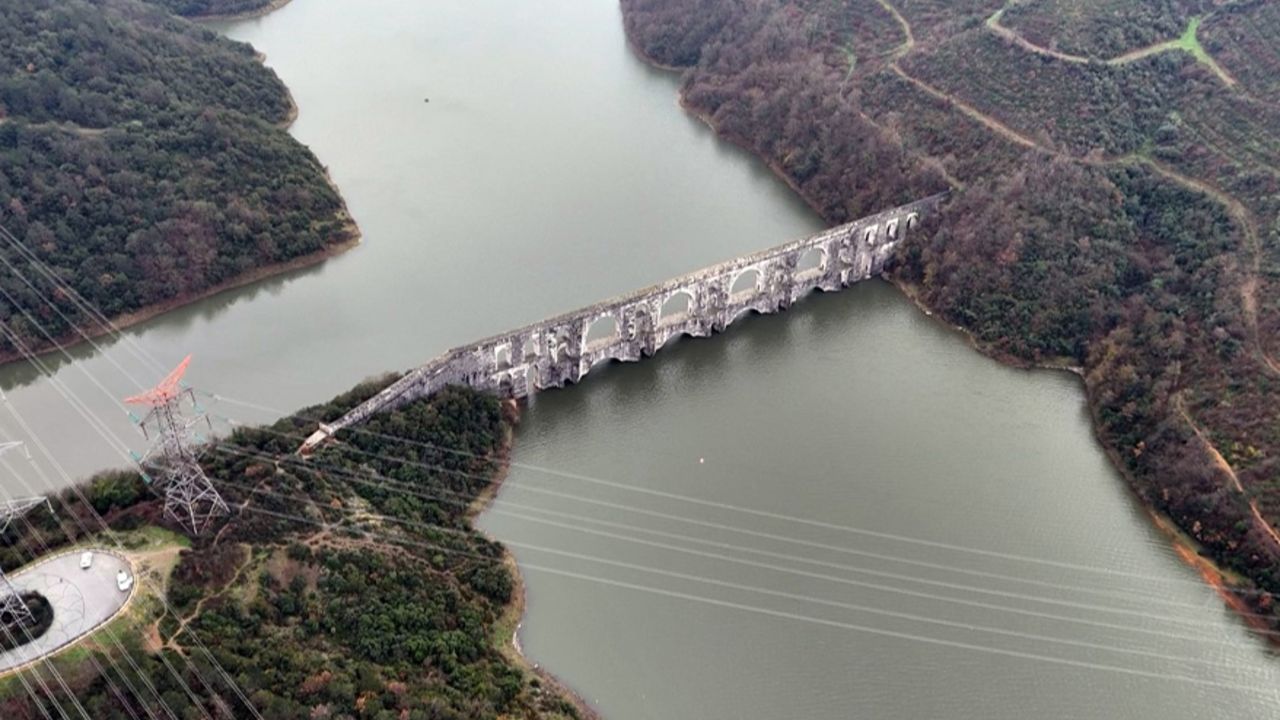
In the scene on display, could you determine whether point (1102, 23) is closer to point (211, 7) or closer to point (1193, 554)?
point (1193, 554)

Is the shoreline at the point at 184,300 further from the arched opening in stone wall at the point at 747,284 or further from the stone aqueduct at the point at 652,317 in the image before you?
the arched opening in stone wall at the point at 747,284

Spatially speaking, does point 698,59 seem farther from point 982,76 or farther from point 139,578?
point 139,578

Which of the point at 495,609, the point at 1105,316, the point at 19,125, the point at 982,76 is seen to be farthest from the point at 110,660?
the point at 982,76

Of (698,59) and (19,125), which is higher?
(19,125)

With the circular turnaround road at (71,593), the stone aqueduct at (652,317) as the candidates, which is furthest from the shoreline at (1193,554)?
the circular turnaround road at (71,593)

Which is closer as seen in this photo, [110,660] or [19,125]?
[110,660]

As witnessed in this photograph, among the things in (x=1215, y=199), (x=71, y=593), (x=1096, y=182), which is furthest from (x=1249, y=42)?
(x=71, y=593)
